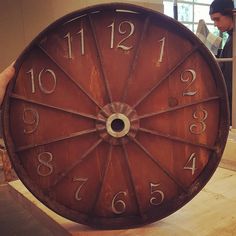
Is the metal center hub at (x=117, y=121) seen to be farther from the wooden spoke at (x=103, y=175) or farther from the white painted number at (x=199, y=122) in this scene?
the white painted number at (x=199, y=122)

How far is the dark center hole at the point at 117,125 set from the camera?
982mm

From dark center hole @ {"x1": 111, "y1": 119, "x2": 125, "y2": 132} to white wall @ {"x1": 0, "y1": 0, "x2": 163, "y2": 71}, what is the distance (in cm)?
234

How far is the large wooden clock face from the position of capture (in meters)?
0.97

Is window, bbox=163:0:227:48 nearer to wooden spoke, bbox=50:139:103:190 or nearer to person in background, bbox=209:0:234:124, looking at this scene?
person in background, bbox=209:0:234:124

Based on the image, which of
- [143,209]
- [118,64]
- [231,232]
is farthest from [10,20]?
[231,232]

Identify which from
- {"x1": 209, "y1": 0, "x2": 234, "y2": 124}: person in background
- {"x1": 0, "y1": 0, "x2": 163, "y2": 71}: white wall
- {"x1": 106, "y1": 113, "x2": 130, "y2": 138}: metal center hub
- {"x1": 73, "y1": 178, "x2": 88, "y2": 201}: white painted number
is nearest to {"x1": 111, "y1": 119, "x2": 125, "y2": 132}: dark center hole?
{"x1": 106, "y1": 113, "x2": 130, "y2": 138}: metal center hub

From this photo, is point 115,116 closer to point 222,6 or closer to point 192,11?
point 222,6

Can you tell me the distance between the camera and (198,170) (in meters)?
1.03

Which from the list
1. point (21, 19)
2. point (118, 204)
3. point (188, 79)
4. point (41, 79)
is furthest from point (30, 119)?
point (21, 19)

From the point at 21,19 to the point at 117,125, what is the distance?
2427 millimetres

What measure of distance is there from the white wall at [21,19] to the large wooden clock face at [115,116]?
226 cm

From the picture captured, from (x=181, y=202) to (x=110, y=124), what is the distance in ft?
1.10

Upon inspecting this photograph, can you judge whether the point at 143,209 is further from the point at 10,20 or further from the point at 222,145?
the point at 10,20

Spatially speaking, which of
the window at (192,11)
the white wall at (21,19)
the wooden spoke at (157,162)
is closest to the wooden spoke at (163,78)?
the wooden spoke at (157,162)
